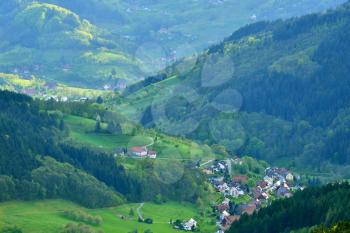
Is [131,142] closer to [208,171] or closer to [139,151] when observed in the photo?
[139,151]

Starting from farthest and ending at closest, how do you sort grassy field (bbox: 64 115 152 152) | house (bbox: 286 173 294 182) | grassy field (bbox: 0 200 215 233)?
grassy field (bbox: 64 115 152 152) < house (bbox: 286 173 294 182) < grassy field (bbox: 0 200 215 233)

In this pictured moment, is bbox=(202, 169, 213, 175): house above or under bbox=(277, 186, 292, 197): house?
above

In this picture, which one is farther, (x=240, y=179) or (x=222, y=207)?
(x=240, y=179)

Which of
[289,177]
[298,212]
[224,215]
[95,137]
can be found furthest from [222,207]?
[95,137]

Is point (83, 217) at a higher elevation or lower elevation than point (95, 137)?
lower

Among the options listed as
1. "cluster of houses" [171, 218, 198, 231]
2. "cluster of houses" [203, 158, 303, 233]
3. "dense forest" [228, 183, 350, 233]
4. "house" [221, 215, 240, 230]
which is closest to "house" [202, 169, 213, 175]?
"cluster of houses" [203, 158, 303, 233]

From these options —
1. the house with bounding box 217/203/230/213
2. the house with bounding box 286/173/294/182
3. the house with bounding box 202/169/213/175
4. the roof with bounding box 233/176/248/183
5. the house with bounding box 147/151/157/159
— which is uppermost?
the house with bounding box 147/151/157/159

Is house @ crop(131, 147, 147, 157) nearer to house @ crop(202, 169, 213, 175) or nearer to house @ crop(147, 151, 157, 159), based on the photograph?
house @ crop(147, 151, 157, 159)

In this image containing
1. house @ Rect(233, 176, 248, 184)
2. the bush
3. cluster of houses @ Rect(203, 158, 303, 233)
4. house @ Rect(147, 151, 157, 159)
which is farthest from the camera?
house @ Rect(147, 151, 157, 159)
